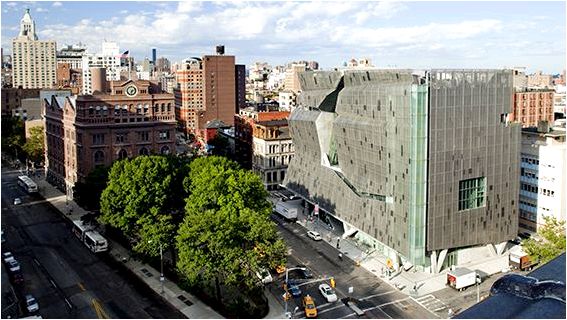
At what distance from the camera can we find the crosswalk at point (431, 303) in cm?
6383

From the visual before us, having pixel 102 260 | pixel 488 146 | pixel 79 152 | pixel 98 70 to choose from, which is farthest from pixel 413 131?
pixel 98 70

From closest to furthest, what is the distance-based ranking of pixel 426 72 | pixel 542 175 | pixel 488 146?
pixel 426 72, pixel 488 146, pixel 542 175

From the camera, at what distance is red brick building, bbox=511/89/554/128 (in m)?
161

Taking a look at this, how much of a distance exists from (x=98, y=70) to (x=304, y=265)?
241ft

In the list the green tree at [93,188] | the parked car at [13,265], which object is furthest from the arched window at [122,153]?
the parked car at [13,265]

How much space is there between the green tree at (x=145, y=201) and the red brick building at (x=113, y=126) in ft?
92.3

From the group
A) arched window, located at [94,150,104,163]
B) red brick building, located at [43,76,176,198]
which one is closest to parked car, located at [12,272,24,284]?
red brick building, located at [43,76,176,198]

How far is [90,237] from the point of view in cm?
8294

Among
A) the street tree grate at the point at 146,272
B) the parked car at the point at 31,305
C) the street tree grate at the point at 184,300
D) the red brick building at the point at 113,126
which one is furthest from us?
the red brick building at the point at 113,126

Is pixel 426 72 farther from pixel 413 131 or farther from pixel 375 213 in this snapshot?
pixel 375 213

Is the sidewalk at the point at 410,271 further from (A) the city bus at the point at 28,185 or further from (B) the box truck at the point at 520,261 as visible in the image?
(A) the city bus at the point at 28,185

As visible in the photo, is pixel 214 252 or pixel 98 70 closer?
pixel 214 252

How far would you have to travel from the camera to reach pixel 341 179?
88562 mm

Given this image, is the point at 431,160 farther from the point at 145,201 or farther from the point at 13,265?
the point at 13,265
